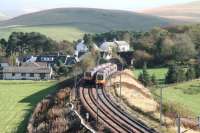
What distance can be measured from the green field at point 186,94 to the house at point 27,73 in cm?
2894

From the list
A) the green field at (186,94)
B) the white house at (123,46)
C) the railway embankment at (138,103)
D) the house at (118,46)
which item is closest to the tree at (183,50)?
the green field at (186,94)

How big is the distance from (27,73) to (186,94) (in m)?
35.6

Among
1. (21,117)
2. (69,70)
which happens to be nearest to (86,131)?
(21,117)

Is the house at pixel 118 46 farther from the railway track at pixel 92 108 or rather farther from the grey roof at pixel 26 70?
the railway track at pixel 92 108

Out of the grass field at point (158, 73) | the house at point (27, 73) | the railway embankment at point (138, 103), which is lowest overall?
the house at point (27, 73)

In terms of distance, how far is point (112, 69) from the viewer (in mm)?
63375

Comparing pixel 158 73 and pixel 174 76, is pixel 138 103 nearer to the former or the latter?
pixel 174 76

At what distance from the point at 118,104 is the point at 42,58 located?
64513 mm

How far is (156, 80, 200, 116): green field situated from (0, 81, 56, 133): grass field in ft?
46.0

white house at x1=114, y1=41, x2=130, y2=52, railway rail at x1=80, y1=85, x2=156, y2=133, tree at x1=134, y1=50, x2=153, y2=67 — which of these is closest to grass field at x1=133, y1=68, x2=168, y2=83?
tree at x1=134, y1=50, x2=153, y2=67

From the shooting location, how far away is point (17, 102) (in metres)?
54.0

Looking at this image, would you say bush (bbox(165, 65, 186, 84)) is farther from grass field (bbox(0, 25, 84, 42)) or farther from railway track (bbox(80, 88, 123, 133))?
grass field (bbox(0, 25, 84, 42))

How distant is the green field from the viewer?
174 ft

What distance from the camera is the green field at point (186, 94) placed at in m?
53.2
